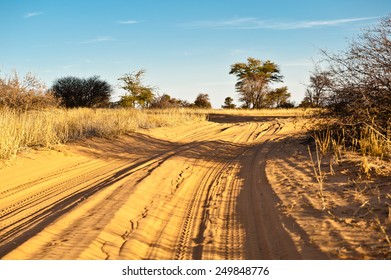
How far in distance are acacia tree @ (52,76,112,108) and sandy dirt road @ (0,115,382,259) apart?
28763 mm

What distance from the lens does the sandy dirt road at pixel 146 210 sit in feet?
13.0

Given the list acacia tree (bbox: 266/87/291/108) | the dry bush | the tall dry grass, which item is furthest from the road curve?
acacia tree (bbox: 266/87/291/108)

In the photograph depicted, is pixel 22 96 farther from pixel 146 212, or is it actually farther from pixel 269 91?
pixel 269 91

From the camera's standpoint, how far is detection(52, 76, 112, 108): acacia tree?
122 ft

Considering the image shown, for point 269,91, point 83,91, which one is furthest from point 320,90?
point 269,91

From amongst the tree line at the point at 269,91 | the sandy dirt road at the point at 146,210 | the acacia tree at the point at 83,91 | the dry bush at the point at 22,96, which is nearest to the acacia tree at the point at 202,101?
the tree line at the point at 269,91

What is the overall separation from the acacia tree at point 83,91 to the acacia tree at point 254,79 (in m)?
19.0

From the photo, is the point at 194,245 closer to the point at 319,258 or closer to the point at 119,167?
the point at 319,258

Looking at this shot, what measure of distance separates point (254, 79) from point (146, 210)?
46008 millimetres

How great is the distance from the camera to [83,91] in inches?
1484

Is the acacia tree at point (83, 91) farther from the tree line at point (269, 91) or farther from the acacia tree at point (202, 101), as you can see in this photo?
the acacia tree at point (202, 101)

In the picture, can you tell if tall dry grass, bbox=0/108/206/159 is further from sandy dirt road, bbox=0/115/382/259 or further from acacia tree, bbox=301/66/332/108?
acacia tree, bbox=301/66/332/108
